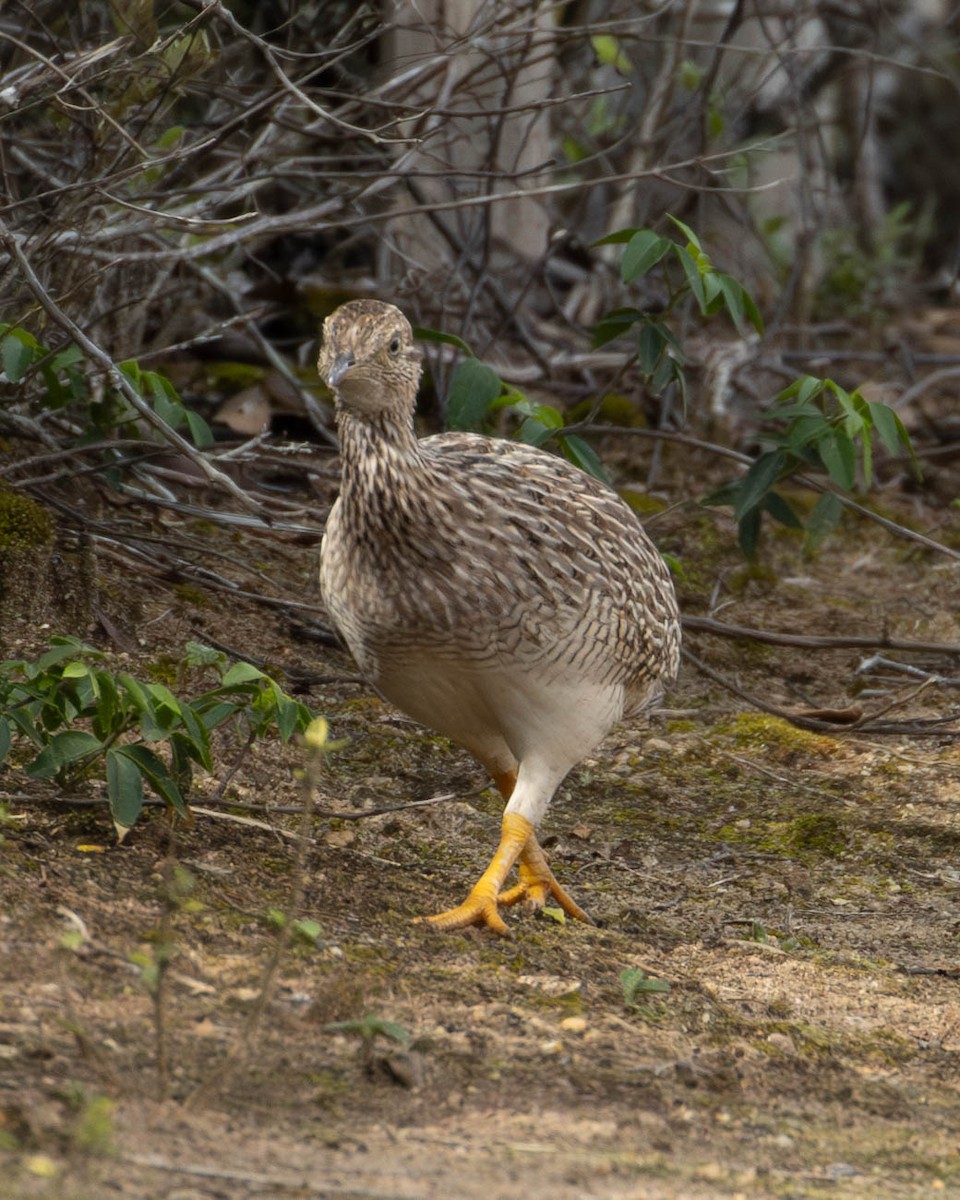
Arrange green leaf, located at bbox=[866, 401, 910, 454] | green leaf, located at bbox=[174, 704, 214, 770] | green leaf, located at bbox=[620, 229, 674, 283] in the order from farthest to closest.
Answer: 1. green leaf, located at bbox=[866, 401, 910, 454]
2. green leaf, located at bbox=[620, 229, 674, 283]
3. green leaf, located at bbox=[174, 704, 214, 770]

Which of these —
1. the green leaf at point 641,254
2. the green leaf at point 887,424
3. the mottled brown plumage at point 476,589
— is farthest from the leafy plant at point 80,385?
the green leaf at point 887,424

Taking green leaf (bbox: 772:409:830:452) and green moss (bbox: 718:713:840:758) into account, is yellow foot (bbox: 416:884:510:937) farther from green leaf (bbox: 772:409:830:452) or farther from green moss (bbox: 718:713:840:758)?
green leaf (bbox: 772:409:830:452)

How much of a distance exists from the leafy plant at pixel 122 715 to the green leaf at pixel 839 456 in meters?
2.34

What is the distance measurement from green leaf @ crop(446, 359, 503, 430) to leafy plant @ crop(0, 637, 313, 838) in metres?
1.85

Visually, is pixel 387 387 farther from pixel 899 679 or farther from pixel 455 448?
pixel 899 679

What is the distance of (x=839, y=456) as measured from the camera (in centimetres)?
549

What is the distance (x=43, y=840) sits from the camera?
3.82 meters

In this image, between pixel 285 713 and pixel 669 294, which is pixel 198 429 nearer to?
pixel 285 713

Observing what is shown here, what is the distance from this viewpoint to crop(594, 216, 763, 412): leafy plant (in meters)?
5.14

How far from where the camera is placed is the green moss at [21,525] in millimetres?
5219

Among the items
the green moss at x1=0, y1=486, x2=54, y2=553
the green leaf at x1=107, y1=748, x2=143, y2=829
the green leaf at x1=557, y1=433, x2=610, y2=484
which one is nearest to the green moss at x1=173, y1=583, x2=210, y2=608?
the green moss at x1=0, y1=486, x2=54, y2=553

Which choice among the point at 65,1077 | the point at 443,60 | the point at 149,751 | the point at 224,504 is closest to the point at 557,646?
the point at 149,751

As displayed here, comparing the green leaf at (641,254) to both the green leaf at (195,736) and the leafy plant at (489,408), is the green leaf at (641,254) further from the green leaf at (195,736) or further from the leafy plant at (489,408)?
the green leaf at (195,736)

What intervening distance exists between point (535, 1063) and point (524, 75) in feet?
19.1
